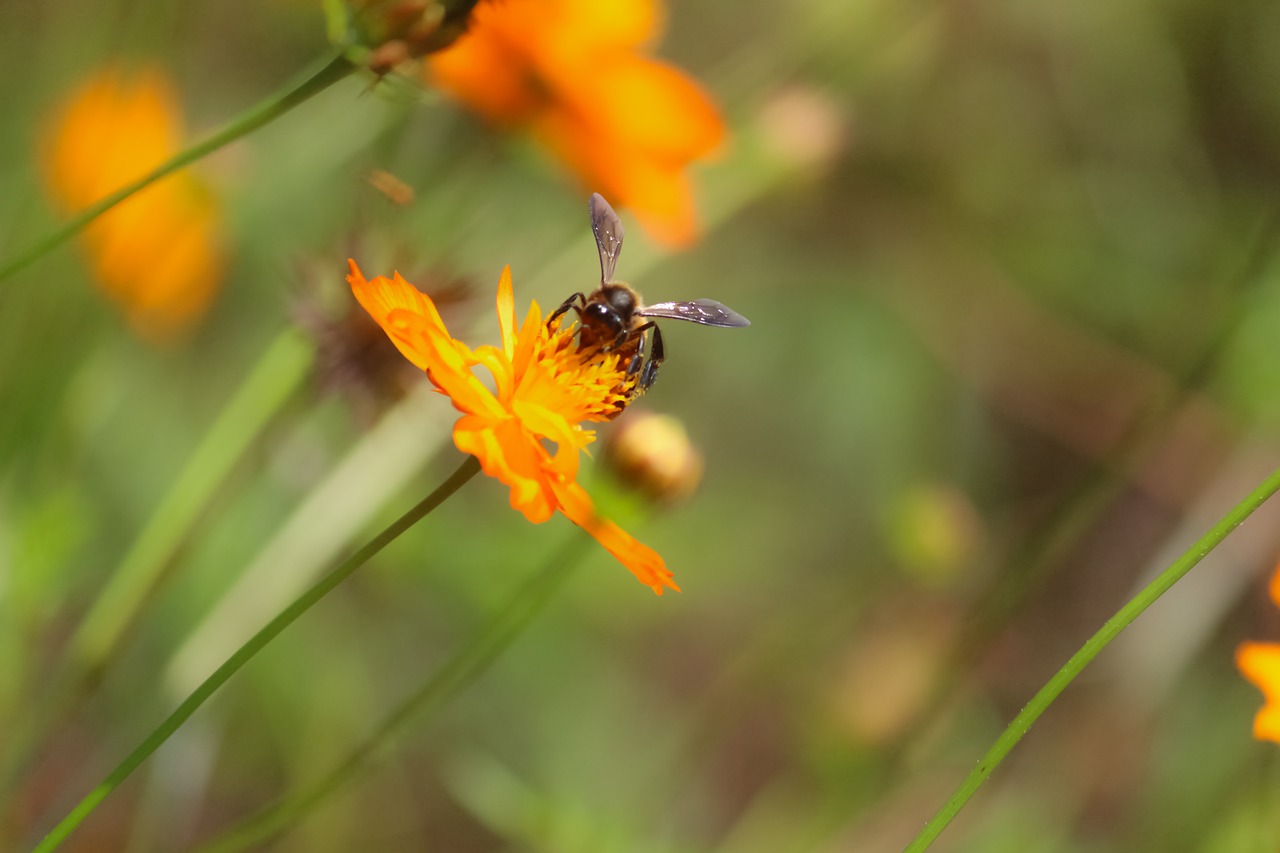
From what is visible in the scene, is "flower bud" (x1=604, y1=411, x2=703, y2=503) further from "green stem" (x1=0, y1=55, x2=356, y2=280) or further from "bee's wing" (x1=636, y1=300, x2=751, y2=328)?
"green stem" (x1=0, y1=55, x2=356, y2=280)

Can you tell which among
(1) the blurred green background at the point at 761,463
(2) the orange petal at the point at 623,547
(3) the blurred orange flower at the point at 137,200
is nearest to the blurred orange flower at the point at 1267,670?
(2) the orange petal at the point at 623,547

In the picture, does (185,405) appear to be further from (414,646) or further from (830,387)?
(830,387)

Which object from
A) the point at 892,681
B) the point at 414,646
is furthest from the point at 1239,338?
the point at 414,646

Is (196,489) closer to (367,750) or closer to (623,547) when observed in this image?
(367,750)

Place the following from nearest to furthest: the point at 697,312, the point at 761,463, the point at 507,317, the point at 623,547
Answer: the point at 623,547
the point at 507,317
the point at 697,312
the point at 761,463

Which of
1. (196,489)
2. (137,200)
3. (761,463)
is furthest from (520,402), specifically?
(761,463)

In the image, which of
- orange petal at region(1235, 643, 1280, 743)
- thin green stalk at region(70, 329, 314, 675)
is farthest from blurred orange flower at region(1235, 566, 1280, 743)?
thin green stalk at region(70, 329, 314, 675)
